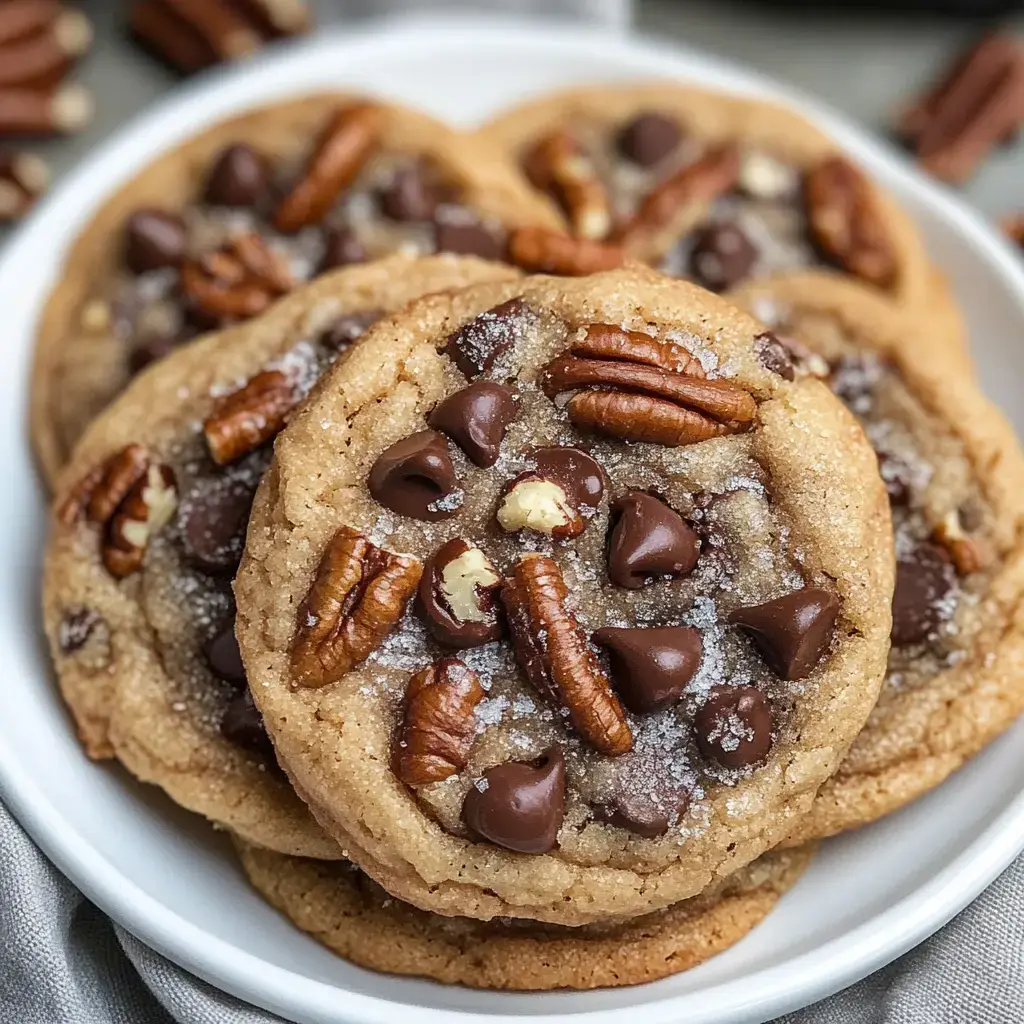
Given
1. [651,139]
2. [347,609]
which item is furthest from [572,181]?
[347,609]

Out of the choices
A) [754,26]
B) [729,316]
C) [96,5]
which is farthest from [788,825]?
[96,5]

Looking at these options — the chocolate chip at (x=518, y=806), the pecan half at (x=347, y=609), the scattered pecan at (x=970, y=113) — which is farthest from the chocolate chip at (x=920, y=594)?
the scattered pecan at (x=970, y=113)

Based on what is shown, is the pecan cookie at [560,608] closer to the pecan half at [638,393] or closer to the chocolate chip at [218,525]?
the pecan half at [638,393]

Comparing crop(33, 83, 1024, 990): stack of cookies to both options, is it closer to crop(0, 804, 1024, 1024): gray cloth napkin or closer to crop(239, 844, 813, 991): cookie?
crop(239, 844, 813, 991): cookie

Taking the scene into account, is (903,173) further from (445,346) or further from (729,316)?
(445,346)

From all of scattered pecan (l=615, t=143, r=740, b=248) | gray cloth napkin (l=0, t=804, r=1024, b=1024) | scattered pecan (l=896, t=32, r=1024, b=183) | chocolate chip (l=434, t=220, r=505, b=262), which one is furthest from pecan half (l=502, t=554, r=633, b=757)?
scattered pecan (l=896, t=32, r=1024, b=183)

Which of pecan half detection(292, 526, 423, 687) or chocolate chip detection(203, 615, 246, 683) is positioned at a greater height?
pecan half detection(292, 526, 423, 687)
